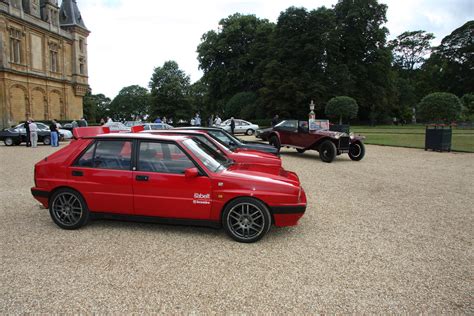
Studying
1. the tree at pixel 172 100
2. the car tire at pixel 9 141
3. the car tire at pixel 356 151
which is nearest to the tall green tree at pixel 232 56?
the tree at pixel 172 100

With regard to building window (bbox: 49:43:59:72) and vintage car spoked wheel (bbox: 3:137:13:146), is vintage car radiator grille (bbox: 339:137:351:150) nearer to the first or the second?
vintage car spoked wheel (bbox: 3:137:13:146)

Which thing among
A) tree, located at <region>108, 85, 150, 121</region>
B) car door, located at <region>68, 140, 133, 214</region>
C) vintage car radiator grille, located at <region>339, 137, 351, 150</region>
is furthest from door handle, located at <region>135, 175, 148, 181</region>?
tree, located at <region>108, 85, 150, 121</region>

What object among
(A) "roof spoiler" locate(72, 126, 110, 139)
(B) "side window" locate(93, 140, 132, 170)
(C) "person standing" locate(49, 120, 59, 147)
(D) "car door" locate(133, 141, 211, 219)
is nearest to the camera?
(D) "car door" locate(133, 141, 211, 219)

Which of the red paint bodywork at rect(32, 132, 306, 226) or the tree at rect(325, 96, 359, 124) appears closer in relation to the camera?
the red paint bodywork at rect(32, 132, 306, 226)

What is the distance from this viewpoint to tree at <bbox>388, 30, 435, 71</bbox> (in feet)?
253

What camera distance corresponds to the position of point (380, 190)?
28.2 feet

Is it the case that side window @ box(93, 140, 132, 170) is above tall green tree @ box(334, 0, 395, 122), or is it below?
below

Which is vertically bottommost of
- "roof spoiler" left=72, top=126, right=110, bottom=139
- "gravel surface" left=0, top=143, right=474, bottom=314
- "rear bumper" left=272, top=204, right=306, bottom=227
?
"gravel surface" left=0, top=143, right=474, bottom=314

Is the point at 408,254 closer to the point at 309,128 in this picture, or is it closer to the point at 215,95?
the point at 309,128

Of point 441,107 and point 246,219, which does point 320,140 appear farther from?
point 441,107

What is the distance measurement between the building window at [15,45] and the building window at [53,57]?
5.67 m

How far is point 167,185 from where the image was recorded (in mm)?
4973

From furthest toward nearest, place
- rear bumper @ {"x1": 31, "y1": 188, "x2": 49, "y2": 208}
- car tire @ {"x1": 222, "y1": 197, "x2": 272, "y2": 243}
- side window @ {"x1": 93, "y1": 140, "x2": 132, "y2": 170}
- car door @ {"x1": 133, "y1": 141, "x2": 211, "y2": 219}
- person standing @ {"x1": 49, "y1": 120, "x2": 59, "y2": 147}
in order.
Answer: person standing @ {"x1": 49, "y1": 120, "x2": 59, "y2": 147} → rear bumper @ {"x1": 31, "y1": 188, "x2": 49, "y2": 208} → side window @ {"x1": 93, "y1": 140, "x2": 132, "y2": 170} → car door @ {"x1": 133, "y1": 141, "x2": 211, "y2": 219} → car tire @ {"x1": 222, "y1": 197, "x2": 272, "y2": 243}

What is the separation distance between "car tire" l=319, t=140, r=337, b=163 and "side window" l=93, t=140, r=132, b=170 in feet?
32.9
